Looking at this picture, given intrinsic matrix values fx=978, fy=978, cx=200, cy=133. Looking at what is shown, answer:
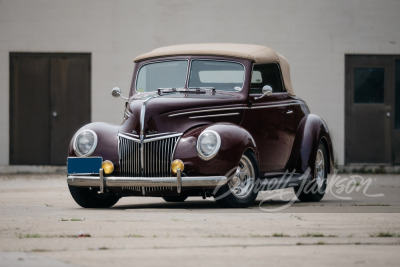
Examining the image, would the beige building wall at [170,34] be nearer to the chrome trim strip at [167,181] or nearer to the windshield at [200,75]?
the windshield at [200,75]

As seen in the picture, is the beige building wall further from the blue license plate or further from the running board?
the blue license plate

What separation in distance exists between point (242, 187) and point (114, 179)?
140 cm

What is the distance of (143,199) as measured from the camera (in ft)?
43.8

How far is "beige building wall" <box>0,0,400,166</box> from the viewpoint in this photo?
69.8ft

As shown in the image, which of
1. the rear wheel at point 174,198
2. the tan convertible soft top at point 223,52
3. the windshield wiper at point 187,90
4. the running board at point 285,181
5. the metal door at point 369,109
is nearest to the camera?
the running board at point 285,181

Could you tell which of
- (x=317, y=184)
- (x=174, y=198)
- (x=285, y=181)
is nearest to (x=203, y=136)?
(x=285, y=181)

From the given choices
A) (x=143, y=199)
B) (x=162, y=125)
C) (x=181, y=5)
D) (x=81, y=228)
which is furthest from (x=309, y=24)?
(x=81, y=228)

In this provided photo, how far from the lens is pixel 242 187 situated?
35.2 ft

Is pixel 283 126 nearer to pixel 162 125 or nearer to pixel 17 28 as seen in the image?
pixel 162 125

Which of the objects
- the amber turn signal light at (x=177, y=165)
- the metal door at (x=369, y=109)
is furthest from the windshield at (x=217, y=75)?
the metal door at (x=369, y=109)

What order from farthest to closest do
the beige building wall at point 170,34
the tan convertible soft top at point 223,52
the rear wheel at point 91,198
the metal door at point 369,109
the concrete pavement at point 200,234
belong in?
the metal door at point 369,109 → the beige building wall at point 170,34 → the tan convertible soft top at point 223,52 → the rear wheel at point 91,198 → the concrete pavement at point 200,234

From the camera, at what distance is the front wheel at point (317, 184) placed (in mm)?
12680

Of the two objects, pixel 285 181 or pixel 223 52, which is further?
pixel 285 181

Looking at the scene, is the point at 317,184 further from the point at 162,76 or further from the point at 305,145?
the point at 162,76
